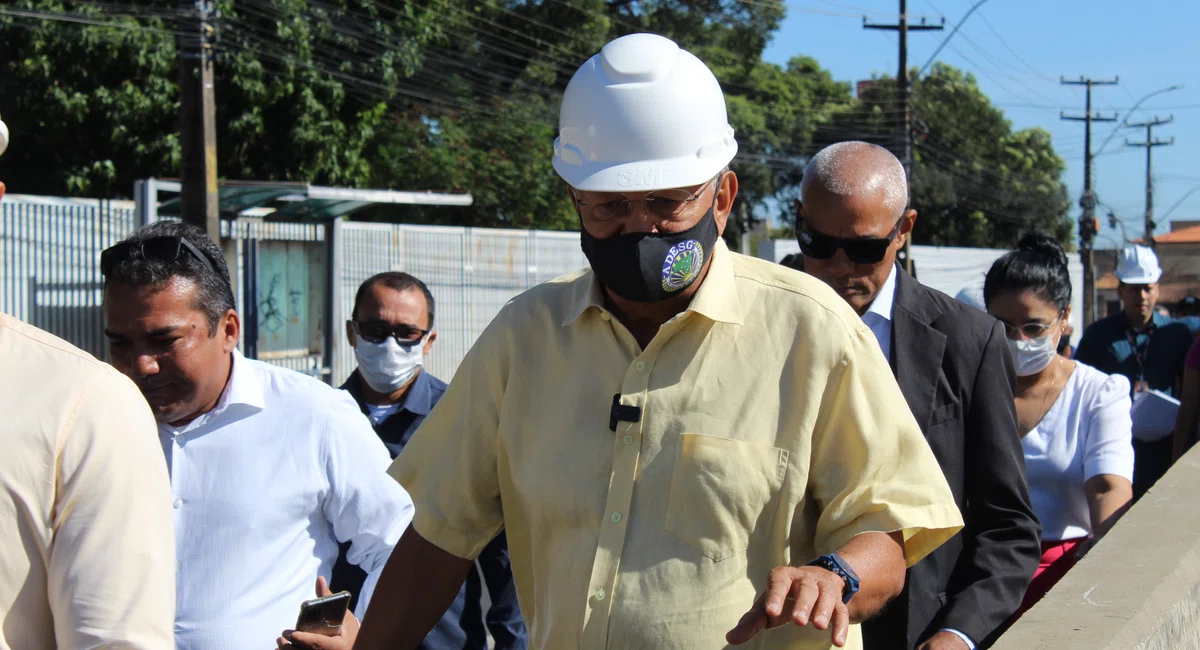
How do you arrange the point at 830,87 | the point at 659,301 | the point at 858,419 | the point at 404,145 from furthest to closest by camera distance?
the point at 830,87
the point at 404,145
the point at 659,301
the point at 858,419

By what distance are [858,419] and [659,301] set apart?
0.42 m

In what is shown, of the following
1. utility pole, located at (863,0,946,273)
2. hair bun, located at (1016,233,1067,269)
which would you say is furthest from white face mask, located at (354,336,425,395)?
utility pole, located at (863,0,946,273)

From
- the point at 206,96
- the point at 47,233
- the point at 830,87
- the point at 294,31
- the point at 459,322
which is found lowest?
the point at 459,322

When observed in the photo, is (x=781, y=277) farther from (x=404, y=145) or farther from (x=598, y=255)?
(x=404, y=145)

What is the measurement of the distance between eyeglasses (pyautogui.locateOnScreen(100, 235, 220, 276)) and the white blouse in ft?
8.42

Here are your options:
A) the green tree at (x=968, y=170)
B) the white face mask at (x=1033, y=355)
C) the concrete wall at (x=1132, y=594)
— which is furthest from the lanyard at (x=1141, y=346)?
the green tree at (x=968, y=170)

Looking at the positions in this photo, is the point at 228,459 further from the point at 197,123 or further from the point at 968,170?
the point at 968,170

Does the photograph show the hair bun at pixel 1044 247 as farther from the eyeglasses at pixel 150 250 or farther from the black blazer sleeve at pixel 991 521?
the eyeglasses at pixel 150 250

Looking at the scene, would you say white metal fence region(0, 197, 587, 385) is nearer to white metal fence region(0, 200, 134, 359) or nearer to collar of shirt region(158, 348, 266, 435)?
white metal fence region(0, 200, 134, 359)

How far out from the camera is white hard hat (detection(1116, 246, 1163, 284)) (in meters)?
7.21

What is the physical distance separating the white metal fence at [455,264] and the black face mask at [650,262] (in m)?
14.6

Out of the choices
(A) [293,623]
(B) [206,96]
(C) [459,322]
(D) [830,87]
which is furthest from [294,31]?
Result: (D) [830,87]

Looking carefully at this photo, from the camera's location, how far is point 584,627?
2.13m

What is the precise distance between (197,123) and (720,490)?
12.4 metres
